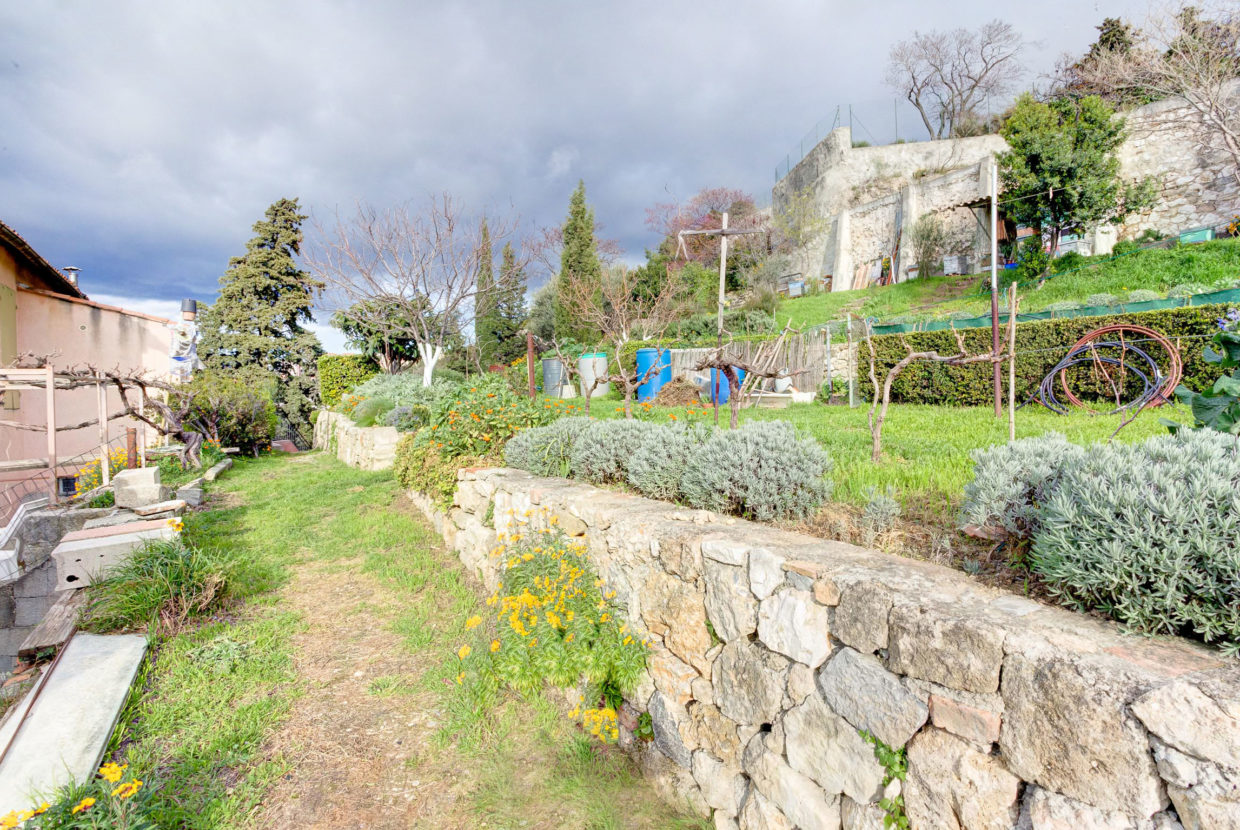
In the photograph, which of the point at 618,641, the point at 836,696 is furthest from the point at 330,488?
the point at 836,696

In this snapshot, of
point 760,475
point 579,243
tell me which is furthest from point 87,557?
point 579,243

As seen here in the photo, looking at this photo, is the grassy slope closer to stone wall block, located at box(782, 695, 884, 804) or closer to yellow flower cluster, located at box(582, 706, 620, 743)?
yellow flower cluster, located at box(582, 706, 620, 743)

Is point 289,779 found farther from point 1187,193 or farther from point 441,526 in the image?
point 1187,193

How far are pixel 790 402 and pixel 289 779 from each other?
29.2 ft

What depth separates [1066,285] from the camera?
12648 millimetres

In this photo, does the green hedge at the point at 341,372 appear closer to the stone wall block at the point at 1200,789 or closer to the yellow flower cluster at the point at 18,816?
the yellow flower cluster at the point at 18,816

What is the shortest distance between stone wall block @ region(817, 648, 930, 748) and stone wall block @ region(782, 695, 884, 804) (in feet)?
0.16

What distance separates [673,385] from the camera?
401 inches

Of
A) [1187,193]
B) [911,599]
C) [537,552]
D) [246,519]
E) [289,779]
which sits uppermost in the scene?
[1187,193]

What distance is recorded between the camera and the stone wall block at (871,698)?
149 cm

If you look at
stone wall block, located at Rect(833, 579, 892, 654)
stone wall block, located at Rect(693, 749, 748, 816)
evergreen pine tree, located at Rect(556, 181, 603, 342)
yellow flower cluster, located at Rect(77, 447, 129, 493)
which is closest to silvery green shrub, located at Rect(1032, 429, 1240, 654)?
stone wall block, located at Rect(833, 579, 892, 654)

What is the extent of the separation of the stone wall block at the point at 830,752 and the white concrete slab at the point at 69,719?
8.61ft

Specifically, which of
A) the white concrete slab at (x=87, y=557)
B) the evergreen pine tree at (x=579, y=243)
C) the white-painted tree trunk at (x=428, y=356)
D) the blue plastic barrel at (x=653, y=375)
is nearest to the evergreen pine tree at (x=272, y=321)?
the white-painted tree trunk at (x=428, y=356)

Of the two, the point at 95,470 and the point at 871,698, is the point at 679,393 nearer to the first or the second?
the point at 95,470
